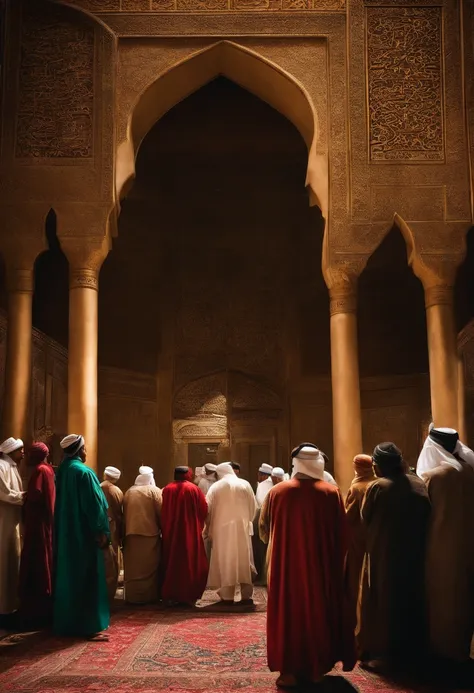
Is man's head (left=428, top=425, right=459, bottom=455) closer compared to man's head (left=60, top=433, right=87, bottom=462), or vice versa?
man's head (left=428, top=425, right=459, bottom=455)

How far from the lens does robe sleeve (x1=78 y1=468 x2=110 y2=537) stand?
5.97m

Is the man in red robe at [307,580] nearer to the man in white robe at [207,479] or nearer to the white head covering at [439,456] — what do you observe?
the white head covering at [439,456]

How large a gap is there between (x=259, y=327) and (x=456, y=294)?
371 centimetres

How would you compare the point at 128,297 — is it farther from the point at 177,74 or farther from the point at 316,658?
the point at 316,658

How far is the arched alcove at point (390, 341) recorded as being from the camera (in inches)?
524

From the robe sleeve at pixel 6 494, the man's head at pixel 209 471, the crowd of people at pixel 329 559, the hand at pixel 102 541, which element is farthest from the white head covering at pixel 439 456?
the man's head at pixel 209 471

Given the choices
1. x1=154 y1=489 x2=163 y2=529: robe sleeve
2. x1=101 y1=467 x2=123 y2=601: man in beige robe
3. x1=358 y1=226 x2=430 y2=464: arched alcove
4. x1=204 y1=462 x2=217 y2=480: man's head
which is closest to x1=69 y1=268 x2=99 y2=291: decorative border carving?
x1=101 y1=467 x2=123 y2=601: man in beige robe

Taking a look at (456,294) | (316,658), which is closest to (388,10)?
(456,294)

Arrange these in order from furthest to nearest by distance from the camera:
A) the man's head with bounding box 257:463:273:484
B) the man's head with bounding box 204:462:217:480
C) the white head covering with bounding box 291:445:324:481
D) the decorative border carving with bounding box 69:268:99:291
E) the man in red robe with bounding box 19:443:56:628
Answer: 1. the man's head with bounding box 204:462:217:480
2. the man's head with bounding box 257:463:273:484
3. the decorative border carving with bounding box 69:268:99:291
4. the man in red robe with bounding box 19:443:56:628
5. the white head covering with bounding box 291:445:324:481

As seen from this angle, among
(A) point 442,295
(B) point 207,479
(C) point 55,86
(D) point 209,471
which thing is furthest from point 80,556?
(C) point 55,86

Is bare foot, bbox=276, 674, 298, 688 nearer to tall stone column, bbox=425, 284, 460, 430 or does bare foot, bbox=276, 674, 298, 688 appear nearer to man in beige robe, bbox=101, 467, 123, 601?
man in beige robe, bbox=101, 467, 123, 601

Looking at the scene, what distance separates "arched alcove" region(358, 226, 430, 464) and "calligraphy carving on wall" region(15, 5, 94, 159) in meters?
5.93

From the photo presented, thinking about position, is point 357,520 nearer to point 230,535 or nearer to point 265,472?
point 230,535

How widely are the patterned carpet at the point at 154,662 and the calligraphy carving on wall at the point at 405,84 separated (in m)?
6.10
